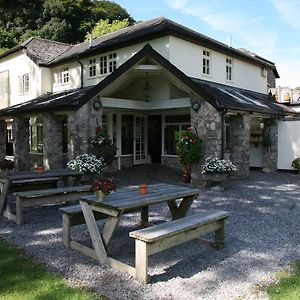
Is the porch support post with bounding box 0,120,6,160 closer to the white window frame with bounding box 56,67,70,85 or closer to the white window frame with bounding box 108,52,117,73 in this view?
the white window frame with bounding box 56,67,70,85

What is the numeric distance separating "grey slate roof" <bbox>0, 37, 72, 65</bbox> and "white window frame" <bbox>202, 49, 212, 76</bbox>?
9.09 meters

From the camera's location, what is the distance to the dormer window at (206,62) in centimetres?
1620

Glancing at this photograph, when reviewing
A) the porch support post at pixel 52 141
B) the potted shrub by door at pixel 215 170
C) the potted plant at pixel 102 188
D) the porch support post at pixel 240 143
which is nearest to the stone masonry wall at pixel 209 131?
the potted shrub by door at pixel 215 170

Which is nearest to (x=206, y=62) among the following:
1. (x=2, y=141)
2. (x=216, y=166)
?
(x=216, y=166)

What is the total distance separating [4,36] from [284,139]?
29213 millimetres

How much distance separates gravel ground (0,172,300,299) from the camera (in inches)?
167

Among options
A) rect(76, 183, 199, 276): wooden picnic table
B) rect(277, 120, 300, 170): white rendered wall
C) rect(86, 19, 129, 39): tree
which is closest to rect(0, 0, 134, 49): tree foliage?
rect(86, 19, 129, 39): tree

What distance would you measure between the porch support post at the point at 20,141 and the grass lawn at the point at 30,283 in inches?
494

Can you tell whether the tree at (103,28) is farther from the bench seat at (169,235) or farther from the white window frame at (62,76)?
A: the bench seat at (169,235)

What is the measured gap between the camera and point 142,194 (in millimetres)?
5781

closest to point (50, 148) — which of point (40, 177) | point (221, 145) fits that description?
point (40, 177)

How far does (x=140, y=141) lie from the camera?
56.4 ft

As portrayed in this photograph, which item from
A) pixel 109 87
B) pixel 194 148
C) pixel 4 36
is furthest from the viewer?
pixel 4 36

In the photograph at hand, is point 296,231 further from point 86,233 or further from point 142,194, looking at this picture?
point 86,233
